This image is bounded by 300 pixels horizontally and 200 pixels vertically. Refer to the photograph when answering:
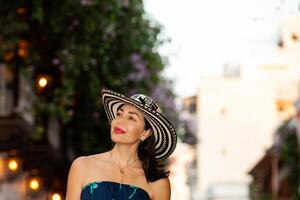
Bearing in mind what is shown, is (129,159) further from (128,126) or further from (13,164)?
(13,164)

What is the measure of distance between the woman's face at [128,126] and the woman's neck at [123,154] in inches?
2.0

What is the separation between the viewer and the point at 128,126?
730cm

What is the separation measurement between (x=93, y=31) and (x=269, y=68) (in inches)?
2215

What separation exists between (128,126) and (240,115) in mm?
76145

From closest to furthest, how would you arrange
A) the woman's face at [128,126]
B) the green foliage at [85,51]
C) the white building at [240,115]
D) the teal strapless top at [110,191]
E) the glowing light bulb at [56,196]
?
the teal strapless top at [110,191]
the woman's face at [128,126]
the glowing light bulb at [56,196]
the green foliage at [85,51]
the white building at [240,115]

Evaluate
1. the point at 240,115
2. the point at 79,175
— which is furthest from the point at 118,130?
the point at 240,115

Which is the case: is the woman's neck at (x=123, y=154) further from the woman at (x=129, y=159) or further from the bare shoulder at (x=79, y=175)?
the bare shoulder at (x=79, y=175)

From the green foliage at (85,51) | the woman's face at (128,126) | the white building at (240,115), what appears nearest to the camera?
the woman's face at (128,126)

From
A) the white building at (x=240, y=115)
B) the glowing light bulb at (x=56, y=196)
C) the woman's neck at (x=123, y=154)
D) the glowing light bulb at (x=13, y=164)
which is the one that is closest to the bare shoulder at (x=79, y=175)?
the woman's neck at (x=123, y=154)

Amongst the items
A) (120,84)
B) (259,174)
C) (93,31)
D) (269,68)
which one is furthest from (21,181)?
(269,68)

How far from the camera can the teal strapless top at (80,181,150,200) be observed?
7.04 metres

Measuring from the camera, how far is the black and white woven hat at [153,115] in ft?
23.6

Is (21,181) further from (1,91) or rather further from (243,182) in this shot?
(243,182)

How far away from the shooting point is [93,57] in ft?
87.6
